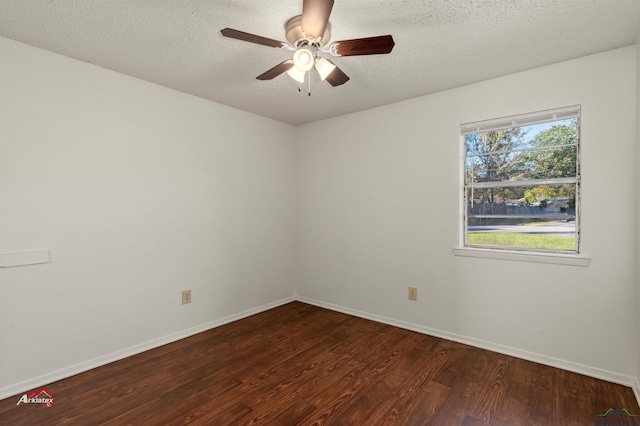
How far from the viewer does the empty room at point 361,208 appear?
186cm

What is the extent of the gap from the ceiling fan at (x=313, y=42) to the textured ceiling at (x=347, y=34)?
122 mm

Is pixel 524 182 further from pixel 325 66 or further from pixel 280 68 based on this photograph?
pixel 280 68

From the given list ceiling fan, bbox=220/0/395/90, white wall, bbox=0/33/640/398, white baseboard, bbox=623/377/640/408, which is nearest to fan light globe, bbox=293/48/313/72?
ceiling fan, bbox=220/0/395/90

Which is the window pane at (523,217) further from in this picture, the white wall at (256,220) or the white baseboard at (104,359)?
the white baseboard at (104,359)

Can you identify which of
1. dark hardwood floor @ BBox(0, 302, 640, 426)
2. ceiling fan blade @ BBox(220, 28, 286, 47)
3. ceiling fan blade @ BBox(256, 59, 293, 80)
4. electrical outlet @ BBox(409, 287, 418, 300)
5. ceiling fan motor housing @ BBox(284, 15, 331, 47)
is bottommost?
dark hardwood floor @ BBox(0, 302, 640, 426)

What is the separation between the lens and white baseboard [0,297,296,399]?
2059 millimetres

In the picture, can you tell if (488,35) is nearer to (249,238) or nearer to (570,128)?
(570,128)

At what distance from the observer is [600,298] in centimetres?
221

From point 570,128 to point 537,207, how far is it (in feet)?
2.12

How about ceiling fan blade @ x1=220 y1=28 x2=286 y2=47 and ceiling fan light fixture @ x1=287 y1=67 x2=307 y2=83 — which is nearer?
ceiling fan blade @ x1=220 y1=28 x2=286 y2=47

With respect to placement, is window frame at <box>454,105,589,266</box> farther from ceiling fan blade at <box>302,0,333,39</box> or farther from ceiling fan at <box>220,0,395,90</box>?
ceiling fan blade at <box>302,0,333,39</box>

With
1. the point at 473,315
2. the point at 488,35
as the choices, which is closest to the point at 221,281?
the point at 473,315

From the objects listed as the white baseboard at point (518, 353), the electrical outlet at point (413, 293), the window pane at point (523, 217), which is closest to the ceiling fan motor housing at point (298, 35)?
the window pane at point (523, 217)

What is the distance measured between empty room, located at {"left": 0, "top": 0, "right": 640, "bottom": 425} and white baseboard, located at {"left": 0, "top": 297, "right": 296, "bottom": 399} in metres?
0.01
